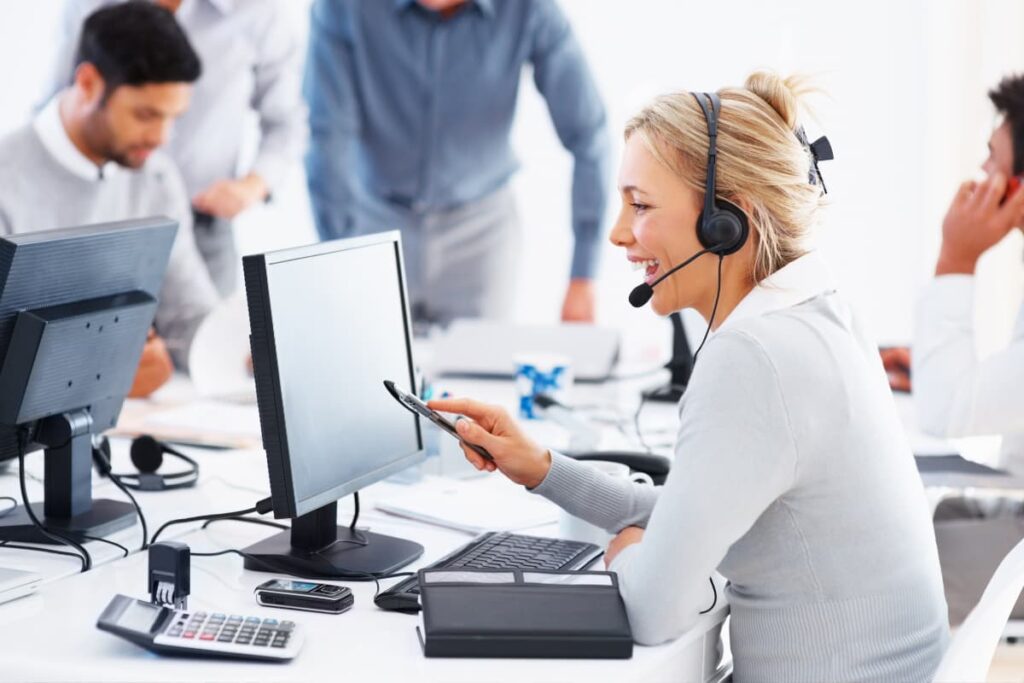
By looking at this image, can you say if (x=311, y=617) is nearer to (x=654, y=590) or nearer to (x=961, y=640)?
(x=654, y=590)

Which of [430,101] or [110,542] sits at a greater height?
[430,101]

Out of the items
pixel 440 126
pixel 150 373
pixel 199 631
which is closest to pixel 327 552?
pixel 199 631

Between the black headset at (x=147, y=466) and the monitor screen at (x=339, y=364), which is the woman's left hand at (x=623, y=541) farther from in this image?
the black headset at (x=147, y=466)

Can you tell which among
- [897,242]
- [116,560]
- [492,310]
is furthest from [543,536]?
[897,242]

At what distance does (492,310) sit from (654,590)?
9.62 feet

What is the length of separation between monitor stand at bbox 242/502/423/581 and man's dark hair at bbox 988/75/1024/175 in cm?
150

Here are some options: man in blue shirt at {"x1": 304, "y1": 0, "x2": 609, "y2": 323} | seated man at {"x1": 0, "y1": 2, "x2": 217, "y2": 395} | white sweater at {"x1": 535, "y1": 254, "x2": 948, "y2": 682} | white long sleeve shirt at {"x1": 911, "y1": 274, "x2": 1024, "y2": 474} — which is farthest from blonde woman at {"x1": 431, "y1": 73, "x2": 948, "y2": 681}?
man in blue shirt at {"x1": 304, "y1": 0, "x2": 609, "y2": 323}

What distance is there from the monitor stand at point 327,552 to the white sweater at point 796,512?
308 mm

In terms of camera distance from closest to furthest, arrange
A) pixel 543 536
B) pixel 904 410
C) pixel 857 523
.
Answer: pixel 857 523, pixel 543 536, pixel 904 410

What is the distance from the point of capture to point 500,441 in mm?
1477

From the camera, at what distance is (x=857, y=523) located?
127 centimetres

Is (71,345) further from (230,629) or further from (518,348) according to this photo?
(518,348)

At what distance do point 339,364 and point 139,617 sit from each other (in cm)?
39

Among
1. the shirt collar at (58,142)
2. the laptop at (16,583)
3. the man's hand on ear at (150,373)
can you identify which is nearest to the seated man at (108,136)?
the shirt collar at (58,142)
